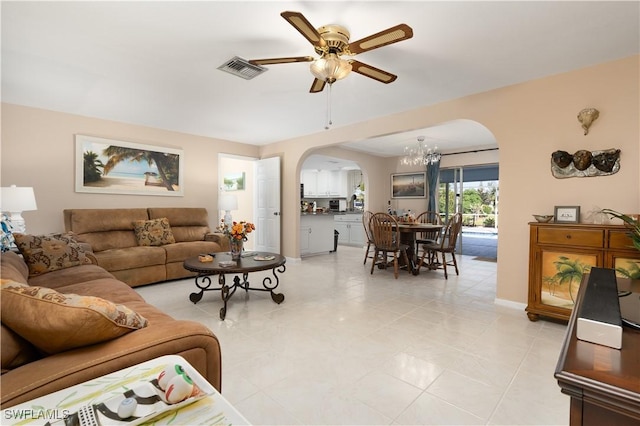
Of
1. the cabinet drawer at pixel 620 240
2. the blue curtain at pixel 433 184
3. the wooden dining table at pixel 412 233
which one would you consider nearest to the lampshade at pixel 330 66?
the cabinet drawer at pixel 620 240

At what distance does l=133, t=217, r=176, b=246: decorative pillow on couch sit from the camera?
4.38m

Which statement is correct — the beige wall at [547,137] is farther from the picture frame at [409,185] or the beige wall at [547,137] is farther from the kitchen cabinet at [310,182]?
the kitchen cabinet at [310,182]

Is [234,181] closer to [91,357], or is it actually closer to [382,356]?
[382,356]

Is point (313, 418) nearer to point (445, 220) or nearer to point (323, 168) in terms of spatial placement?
point (445, 220)

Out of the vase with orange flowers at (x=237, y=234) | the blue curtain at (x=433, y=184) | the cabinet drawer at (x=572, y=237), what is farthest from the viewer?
the blue curtain at (x=433, y=184)

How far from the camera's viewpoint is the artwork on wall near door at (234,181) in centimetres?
754

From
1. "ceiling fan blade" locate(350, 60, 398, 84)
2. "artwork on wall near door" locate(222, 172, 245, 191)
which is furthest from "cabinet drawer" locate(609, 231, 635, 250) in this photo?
"artwork on wall near door" locate(222, 172, 245, 191)

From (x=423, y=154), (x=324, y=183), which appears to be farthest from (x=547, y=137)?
(x=324, y=183)

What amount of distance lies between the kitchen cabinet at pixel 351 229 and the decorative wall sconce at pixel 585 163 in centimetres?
527

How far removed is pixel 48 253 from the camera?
112 inches

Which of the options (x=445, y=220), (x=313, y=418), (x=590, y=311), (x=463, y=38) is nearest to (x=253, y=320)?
(x=313, y=418)

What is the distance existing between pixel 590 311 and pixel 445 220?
21.5ft

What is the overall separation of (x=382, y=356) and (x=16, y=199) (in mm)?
3966

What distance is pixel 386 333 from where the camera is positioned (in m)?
2.56
